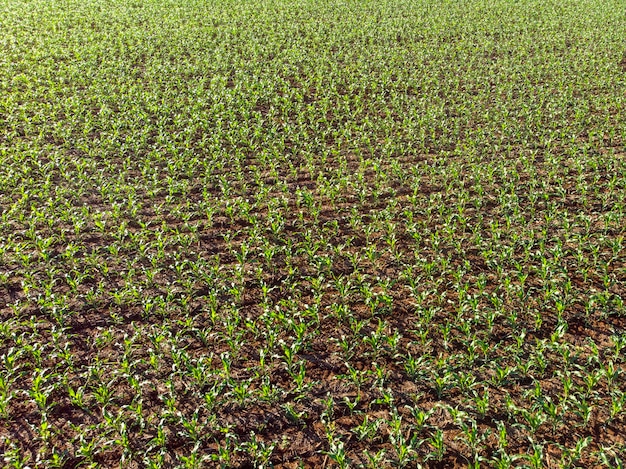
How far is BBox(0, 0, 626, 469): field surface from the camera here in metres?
4.96

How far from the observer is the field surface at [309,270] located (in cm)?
496

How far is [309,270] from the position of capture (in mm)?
7336

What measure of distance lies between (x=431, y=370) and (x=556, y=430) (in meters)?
1.37

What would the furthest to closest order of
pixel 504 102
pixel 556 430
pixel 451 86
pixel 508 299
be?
1. pixel 451 86
2. pixel 504 102
3. pixel 508 299
4. pixel 556 430

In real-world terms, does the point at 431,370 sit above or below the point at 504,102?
below

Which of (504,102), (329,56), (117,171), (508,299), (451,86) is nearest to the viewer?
(508,299)

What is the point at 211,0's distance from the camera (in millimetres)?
26688

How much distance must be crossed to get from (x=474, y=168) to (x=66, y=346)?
8222 millimetres

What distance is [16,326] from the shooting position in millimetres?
6168

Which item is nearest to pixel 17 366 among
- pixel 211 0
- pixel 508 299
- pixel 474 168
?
pixel 508 299

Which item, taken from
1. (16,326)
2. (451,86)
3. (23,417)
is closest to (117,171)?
(16,326)

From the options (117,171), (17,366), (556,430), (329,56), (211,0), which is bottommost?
(556,430)

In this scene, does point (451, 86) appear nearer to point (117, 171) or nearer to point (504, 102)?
point (504, 102)

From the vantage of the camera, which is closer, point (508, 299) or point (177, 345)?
point (177, 345)
